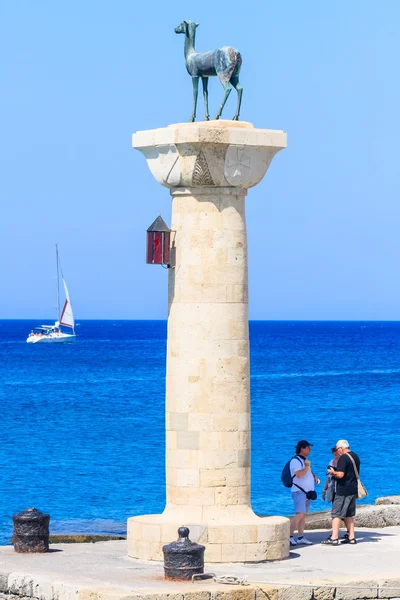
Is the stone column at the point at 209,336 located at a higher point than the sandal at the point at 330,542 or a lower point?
higher

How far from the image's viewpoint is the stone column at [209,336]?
17.0 m

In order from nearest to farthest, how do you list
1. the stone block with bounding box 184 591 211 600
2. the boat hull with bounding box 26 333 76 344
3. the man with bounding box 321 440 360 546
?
the stone block with bounding box 184 591 211 600 → the man with bounding box 321 440 360 546 → the boat hull with bounding box 26 333 76 344

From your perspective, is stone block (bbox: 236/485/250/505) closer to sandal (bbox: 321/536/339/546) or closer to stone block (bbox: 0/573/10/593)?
sandal (bbox: 321/536/339/546)

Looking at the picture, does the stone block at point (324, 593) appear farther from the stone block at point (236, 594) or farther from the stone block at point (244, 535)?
the stone block at point (244, 535)

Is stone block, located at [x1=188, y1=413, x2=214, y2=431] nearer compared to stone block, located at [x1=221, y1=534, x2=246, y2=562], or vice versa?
stone block, located at [x1=221, y1=534, x2=246, y2=562]

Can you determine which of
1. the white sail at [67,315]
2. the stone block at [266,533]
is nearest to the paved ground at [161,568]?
the stone block at [266,533]

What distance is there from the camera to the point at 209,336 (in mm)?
17125

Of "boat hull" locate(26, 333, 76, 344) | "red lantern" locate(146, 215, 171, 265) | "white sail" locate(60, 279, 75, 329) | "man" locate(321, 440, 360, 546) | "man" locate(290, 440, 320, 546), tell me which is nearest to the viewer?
"red lantern" locate(146, 215, 171, 265)

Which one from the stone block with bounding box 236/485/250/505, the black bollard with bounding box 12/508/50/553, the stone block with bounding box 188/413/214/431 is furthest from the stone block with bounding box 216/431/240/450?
the black bollard with bounding box 12/508/50/553

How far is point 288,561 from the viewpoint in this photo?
55.0 ft

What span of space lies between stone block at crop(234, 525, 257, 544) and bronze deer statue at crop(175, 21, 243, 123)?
497 cm

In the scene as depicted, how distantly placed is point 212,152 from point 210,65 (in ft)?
4.05

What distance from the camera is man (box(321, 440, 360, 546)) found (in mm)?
17812

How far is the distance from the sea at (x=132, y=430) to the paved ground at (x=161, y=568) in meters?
10.8
